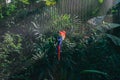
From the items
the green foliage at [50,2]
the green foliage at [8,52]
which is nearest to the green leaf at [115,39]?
the green foliage at [50,2]

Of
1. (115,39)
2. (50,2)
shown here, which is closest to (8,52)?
(50,2)

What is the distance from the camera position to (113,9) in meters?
9.25

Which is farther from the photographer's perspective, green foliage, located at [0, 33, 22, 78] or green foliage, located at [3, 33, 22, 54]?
green foliage, located at [3, 33, 22, 54]

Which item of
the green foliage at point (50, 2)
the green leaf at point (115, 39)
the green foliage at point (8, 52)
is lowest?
the green foliage at point (8, 52)

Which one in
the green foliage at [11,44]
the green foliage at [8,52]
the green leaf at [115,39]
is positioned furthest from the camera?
the green foliage at [11,44]

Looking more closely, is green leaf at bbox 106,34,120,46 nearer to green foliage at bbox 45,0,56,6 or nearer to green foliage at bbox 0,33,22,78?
green foliage at bbox 45,0,56,6

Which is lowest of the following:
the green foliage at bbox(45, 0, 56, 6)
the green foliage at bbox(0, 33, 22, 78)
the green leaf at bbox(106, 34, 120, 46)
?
the green foliage at bbox(0, 33, 22, 78)

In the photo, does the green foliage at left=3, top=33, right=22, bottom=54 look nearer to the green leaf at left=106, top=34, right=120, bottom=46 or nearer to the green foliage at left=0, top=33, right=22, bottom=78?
the green foliage at left=0, top=33, right=22, bottom=78

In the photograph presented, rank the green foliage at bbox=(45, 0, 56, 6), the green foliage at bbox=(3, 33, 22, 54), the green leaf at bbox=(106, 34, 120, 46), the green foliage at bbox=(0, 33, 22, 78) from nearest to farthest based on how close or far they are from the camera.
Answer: the green foliage at bbox=(0, 33, 22, 78) < the green leaf at bbox=(106, 34, 120, 46) < the green foliage at bbox=(3, 33, 22, 54) < the green foliage at bbox=(45, 0, 56, 6)

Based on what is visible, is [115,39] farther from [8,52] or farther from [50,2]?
[8,52]

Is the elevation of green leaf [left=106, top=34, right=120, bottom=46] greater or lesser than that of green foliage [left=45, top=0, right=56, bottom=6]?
lesser

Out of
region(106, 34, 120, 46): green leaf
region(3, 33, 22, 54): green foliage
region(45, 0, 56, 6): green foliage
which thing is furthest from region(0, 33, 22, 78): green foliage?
region(106, 34, 120, 46): green leaf

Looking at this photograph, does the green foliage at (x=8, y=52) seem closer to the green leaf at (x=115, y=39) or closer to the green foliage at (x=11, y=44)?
the green foliage at (x=11, y=44)

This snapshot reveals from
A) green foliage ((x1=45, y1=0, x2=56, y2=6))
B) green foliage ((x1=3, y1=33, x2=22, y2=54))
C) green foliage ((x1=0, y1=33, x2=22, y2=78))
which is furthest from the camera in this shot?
green foliage ((x1=45, y1=0, x2=56, y2=6))
